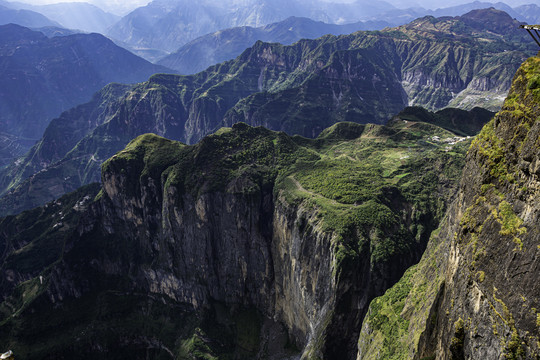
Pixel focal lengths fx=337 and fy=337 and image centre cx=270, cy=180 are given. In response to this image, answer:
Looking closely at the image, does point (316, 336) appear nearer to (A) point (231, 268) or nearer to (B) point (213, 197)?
(A) point (231, 268)

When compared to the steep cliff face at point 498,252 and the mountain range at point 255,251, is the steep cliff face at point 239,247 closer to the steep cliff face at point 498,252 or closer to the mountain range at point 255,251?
the mountain range at point 255,251

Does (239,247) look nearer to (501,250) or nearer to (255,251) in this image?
(255,251)

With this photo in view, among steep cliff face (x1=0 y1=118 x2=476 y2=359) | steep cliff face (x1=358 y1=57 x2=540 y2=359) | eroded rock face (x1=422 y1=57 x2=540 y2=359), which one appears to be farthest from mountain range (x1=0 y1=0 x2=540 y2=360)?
eroded rock face (x1=422 y1=57 x2=540 y2=359)

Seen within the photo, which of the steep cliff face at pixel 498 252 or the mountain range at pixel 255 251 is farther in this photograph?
the mountain range at pixel 255 251

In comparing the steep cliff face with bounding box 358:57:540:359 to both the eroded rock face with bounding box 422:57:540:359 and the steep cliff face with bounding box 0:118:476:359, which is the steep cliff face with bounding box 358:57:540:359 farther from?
the steep cliff face with bounding box 0:118:476:359

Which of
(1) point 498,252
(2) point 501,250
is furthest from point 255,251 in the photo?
(2) point 501,250

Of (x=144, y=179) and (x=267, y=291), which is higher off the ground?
(x=144, y=179)

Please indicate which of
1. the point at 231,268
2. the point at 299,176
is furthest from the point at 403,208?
the point at 231,268

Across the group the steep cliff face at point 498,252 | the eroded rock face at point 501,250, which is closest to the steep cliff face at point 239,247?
the steep cliff face at point 498,252
